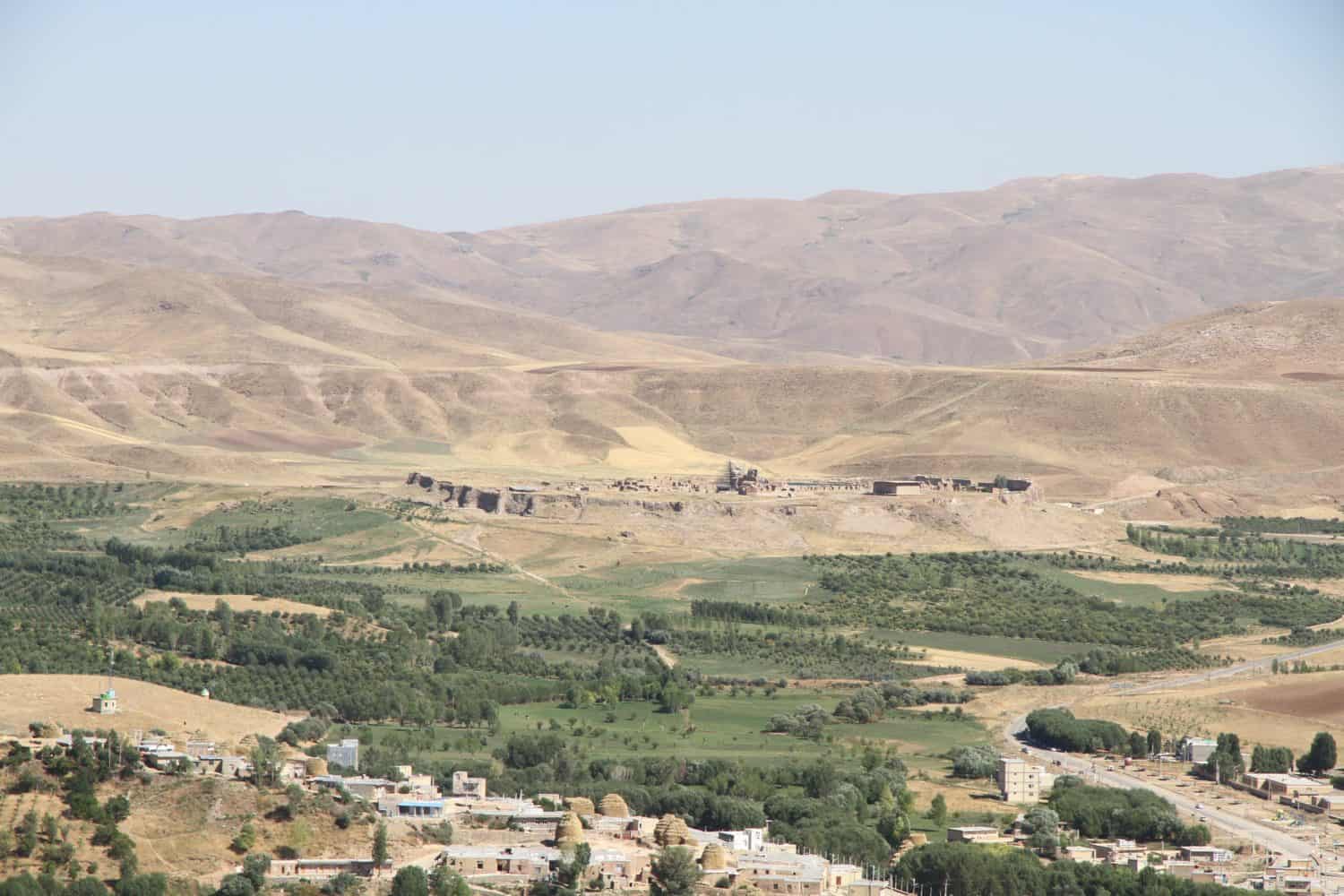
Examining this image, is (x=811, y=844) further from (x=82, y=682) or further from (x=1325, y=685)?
(x=1325, y=685)

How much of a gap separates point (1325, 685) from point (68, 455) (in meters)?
91.4

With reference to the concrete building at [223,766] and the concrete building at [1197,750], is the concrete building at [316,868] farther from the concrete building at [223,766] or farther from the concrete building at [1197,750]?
the concrete building at [1197,750]

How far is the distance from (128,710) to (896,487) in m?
77.1

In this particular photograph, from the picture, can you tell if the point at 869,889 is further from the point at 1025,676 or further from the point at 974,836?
the point at 1025,676

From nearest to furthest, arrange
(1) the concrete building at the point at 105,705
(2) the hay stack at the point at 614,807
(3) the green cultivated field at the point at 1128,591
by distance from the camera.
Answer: (2) the hay stack at the point at 614,807 < (1) the concrete building at the point at 105,705 < (3) the green cultivated field at the point at 1128,591

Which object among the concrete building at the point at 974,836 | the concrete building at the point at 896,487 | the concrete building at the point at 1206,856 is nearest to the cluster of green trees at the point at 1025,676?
the concrete building at the point at 974,836

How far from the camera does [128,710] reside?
61688 millimetres

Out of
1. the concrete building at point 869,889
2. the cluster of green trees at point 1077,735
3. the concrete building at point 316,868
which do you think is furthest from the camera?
the cluster of green trees at point 1077,735

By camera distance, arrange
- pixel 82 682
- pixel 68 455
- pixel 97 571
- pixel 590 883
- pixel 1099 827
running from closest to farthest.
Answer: pixel 590 883 → pixel 1099 827 → pixel 82 682 → pixel 97 571 → pixel 68 455

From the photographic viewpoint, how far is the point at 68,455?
153 m

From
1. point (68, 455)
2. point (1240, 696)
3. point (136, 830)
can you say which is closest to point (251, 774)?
point (136, 830)

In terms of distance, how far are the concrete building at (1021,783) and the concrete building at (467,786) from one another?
14.5 metres

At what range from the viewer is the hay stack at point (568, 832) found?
163 ft

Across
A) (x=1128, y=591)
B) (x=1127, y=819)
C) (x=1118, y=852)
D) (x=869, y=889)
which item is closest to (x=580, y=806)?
(x=869, y=889)
